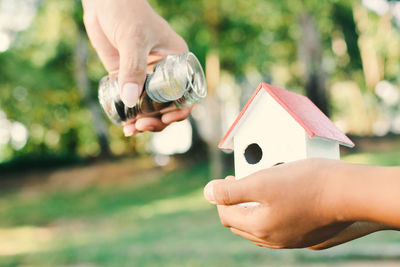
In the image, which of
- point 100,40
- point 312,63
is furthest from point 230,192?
point 312,63

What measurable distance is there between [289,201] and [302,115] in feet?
1.52

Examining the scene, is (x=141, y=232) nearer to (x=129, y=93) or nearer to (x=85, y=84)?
(x=129, y=93)

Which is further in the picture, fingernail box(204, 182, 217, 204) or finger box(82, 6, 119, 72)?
finger box(82, 6, 119, 72)

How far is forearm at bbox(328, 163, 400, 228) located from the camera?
1.35m

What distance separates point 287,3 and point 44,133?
58.6 feet

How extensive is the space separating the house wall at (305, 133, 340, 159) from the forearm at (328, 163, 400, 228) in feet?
1.01

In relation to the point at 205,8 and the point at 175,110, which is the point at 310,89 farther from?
the point at 175,110

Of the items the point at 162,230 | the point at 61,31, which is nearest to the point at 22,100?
the point at 61,31

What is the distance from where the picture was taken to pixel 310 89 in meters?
12.3

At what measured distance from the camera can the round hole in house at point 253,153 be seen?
197 cm

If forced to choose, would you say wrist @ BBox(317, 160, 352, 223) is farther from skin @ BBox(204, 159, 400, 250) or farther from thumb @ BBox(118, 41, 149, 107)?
thumb @ BBox(118, 41, 149, 107)

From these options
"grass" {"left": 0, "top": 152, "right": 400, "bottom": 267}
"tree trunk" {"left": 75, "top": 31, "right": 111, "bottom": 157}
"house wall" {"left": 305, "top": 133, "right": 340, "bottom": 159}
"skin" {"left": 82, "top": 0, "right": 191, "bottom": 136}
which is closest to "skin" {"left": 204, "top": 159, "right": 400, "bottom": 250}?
"house wall" {"left": 305, "top": 133, "right": 340, "bottom": 159}

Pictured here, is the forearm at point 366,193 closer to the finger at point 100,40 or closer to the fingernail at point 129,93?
the fingernail at point 129,93

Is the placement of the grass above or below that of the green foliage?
below
